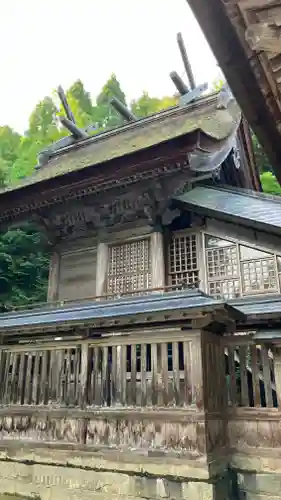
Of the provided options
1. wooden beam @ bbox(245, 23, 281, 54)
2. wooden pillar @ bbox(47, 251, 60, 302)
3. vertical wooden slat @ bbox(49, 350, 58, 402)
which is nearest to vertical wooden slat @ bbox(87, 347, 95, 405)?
vertical wooden slat @ bbox(49, 350, 58, 402)

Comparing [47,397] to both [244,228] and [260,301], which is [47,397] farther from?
[244,228]

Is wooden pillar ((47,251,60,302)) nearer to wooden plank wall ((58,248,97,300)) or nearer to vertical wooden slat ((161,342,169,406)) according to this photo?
wooden plank wall ((58,248,97,300))

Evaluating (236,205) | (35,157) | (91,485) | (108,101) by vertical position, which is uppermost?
(108,101)

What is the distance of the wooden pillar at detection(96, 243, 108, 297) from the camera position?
10.2 metres

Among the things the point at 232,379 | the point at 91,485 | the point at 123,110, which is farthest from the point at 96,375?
the point at 123,110

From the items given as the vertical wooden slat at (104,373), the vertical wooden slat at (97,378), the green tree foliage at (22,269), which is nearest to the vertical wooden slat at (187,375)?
the vertical wooden slat at (104,373)

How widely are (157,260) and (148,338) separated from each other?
3360 millimetres

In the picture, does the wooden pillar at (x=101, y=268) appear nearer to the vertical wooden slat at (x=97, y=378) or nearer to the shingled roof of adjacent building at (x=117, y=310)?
the shingled roof of adjacent building at (x=117, y=310)

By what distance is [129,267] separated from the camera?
10188 mm

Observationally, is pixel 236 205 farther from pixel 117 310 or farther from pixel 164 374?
pixel 164 374

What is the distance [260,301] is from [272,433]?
2524 millimetres

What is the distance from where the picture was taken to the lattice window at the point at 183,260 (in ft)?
31.2

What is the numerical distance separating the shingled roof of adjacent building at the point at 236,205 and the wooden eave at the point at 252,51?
507 centimetres

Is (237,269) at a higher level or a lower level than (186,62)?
lower
